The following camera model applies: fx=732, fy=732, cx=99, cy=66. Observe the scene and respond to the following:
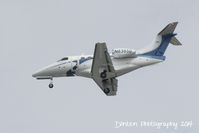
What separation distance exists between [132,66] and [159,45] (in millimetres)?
3537

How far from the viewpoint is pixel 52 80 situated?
234ft

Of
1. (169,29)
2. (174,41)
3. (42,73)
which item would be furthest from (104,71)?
(174,41)

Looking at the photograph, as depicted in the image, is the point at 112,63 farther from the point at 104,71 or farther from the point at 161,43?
the point at 161,43

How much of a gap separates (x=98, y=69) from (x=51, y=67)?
590 cm

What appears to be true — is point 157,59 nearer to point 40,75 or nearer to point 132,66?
point 132,66

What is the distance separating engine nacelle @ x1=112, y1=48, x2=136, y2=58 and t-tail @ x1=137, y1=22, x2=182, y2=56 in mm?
1389

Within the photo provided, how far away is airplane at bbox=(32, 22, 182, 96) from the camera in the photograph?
68500 millimetres

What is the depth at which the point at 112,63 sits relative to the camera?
68.2m

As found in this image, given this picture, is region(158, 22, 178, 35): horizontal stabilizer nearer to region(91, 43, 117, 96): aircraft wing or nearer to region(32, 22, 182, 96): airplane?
region(32, 22, 182, 96): airplane

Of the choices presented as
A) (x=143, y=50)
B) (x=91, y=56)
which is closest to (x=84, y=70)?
(x=91, y=56)

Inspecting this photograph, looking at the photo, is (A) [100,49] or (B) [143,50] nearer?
(A) [100,49]

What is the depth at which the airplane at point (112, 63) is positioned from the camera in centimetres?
6850

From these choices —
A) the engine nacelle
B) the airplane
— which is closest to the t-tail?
the airplane

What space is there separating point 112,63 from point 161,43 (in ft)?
18.3
